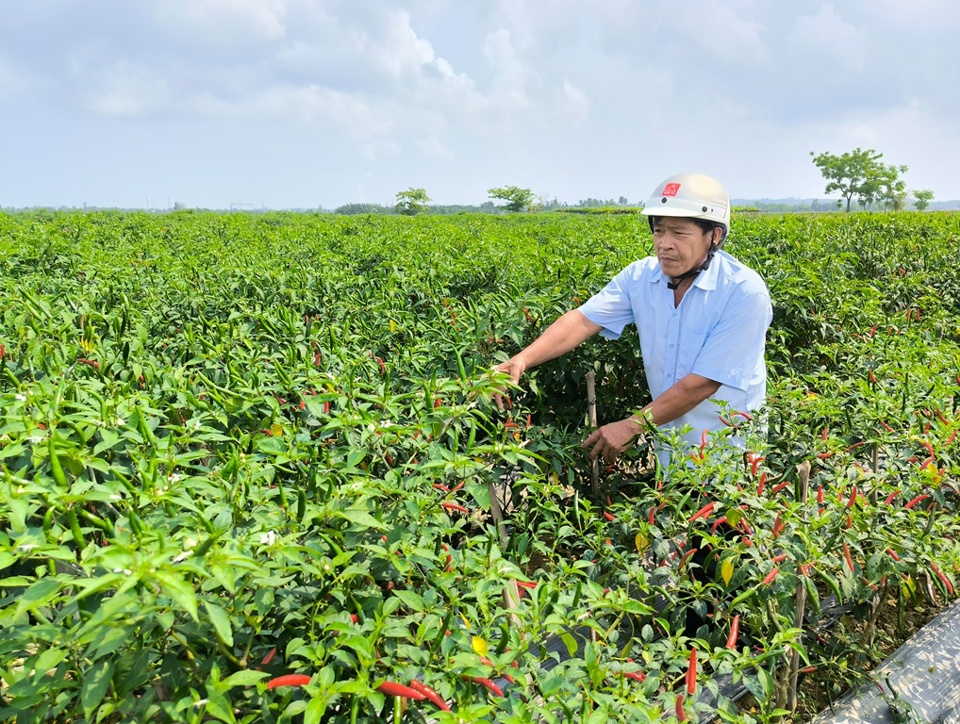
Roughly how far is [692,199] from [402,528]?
166cm

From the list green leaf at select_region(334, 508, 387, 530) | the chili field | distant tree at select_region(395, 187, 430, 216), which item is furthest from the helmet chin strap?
distant tree at select_region(395, 187, 430, 216)

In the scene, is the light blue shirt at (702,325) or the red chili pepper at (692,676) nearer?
the red chili pepper at (692,676)

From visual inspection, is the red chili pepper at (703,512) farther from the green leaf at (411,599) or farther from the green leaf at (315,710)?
the green leaf at (315,710)

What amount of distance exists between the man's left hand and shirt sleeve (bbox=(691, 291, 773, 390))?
34cm

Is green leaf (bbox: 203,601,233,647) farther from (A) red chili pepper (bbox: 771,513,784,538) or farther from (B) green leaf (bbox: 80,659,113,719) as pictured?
(A) red chili pepper (bbox: 771,513,784,538)

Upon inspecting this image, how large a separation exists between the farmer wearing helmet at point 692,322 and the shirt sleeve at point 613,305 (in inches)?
2.7

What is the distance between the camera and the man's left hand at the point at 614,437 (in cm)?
248

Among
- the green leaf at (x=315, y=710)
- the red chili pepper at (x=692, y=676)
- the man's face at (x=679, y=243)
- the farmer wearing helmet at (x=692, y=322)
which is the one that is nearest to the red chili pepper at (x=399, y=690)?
the green leaf at (x=315, y=710)

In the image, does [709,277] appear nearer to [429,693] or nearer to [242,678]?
[429,693]

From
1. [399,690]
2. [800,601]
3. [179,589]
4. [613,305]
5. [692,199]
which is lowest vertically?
[800,601]

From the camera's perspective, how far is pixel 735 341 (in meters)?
2.53

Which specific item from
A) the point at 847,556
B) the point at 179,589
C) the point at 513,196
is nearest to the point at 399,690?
the point at 179,589

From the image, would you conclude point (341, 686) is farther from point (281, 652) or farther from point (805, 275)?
point (805, 275)

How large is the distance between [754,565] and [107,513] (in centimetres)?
164
